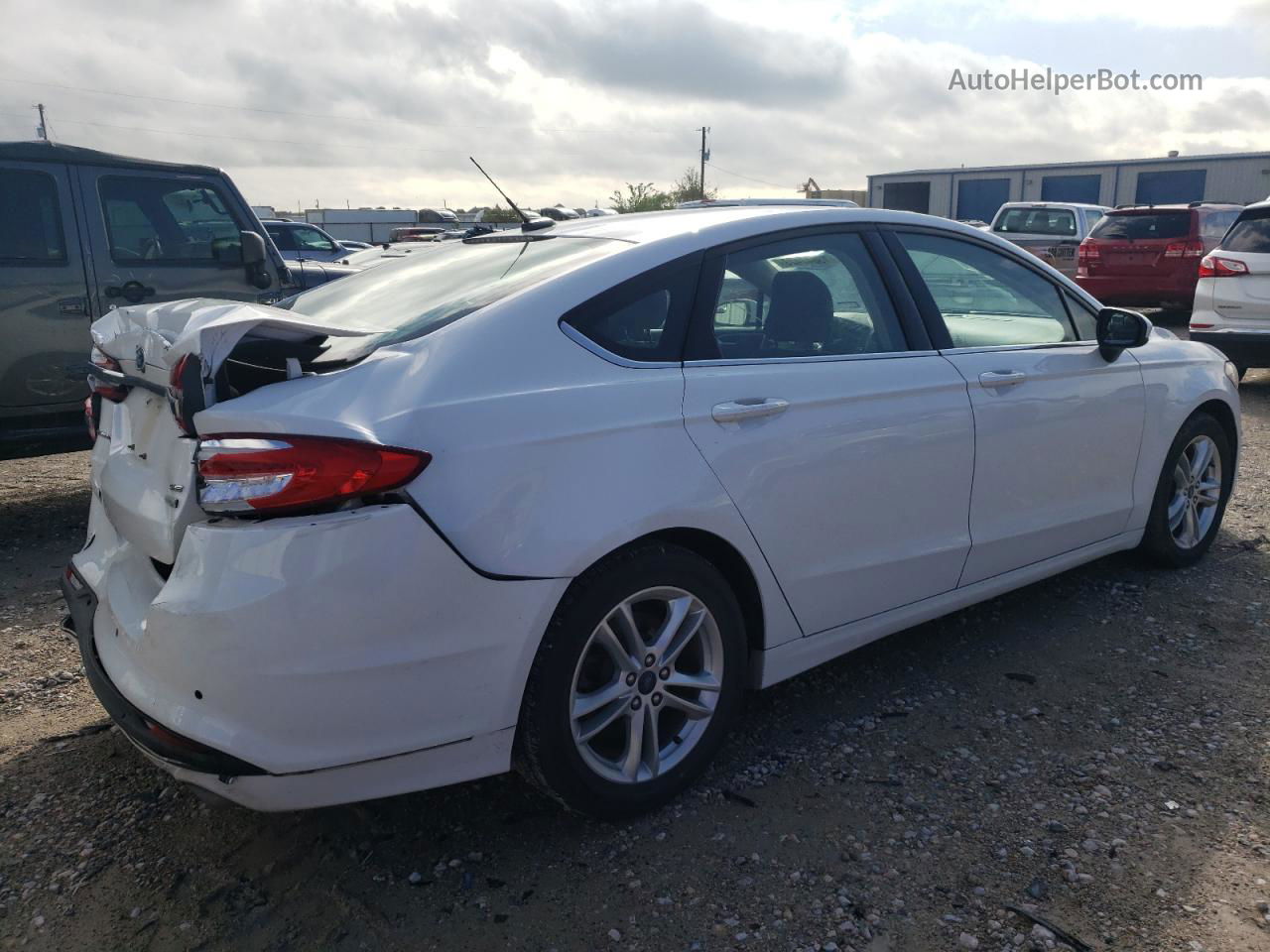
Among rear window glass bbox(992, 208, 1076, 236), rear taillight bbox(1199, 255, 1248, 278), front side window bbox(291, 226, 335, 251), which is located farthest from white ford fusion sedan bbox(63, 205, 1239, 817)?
front side window bbox(291, 226, 335, 251)

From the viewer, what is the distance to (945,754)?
3150 mm

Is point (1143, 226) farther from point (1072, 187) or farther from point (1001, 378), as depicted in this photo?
Result: point (1072, 187)

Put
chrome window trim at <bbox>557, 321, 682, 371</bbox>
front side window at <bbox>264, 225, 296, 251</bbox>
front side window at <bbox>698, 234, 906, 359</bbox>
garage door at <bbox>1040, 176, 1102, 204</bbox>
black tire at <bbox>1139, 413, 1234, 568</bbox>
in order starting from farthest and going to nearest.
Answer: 1. garage door at <bbox>1040, 176, 1102, 204</bbox>
2. front side window at <bbox>264, 225, 296, 251</bbox>
3. black tire at <bbox>1139, 413, 1234, 568</bbox>
4. front side window at <bbox>698, 234, 906, 359</bbox>
5. chrome window trim at <bbox>557, 321, 682, 371</bbox>

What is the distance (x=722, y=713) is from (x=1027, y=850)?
85 cm

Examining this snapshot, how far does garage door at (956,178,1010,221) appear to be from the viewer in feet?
137

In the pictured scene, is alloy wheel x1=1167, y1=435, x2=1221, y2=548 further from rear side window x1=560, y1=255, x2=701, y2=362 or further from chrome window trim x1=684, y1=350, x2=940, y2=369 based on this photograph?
rear side window x1=560, y1=255, x2=701, y2=362

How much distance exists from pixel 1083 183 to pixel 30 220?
4102 cm

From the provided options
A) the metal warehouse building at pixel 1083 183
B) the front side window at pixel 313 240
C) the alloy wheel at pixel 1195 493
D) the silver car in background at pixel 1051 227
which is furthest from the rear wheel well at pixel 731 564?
the metal warehouse building at pixel 1083 183

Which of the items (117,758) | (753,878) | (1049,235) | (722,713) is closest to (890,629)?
(722,713)

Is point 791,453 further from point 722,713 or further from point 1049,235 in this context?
point 1049,235

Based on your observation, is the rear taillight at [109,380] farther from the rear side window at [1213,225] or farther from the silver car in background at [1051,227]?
the silver car in background at [1051,227]

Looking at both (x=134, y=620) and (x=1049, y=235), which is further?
(x=1049, y=235)

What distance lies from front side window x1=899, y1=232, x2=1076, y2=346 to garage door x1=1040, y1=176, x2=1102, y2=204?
129 ft

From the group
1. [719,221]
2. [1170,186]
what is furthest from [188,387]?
[1170,186]
